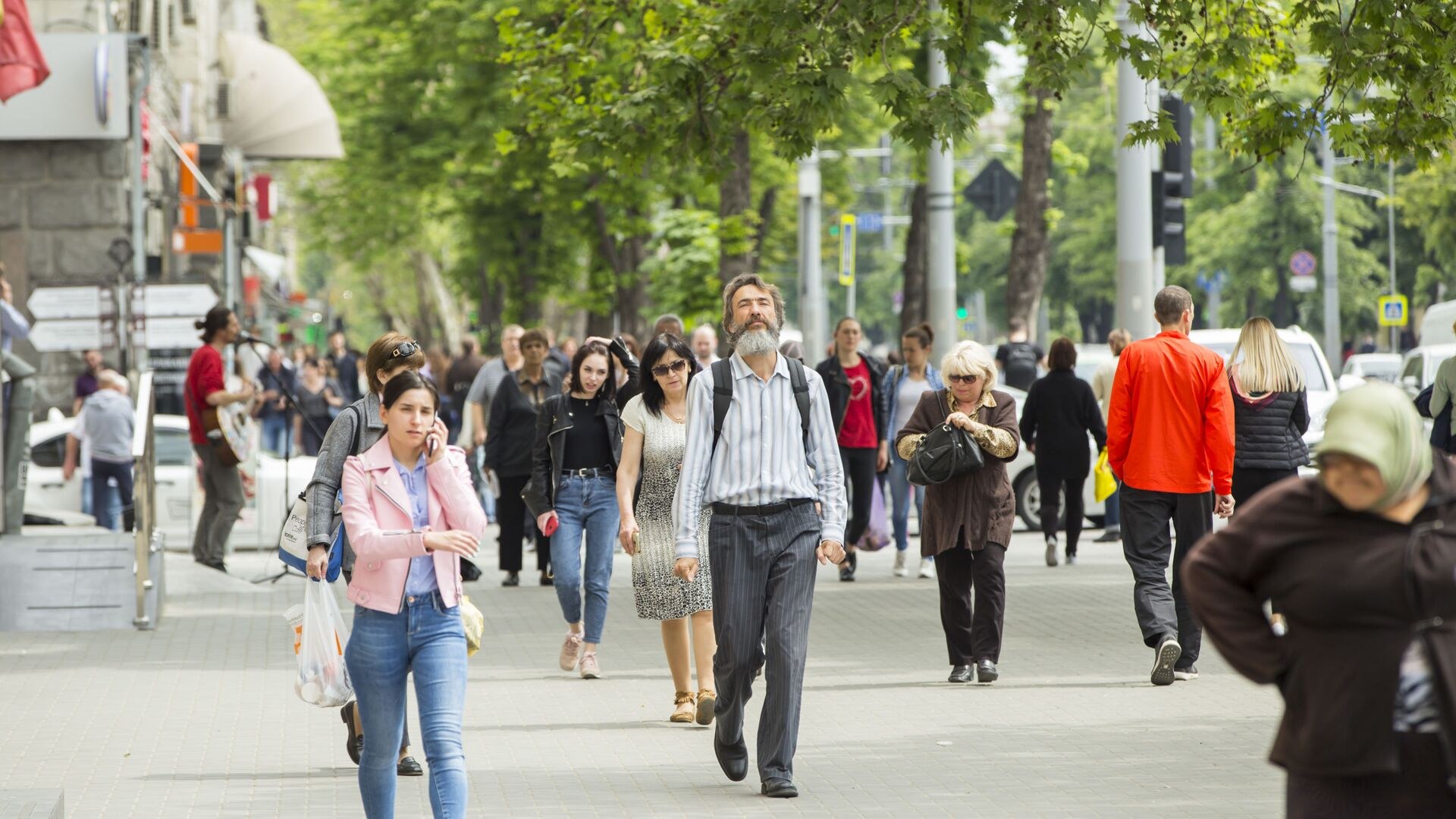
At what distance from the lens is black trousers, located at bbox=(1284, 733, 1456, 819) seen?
3.72 m

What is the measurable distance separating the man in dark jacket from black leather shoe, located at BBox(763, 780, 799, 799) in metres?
7.35

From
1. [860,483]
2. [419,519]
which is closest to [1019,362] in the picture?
[860,483]

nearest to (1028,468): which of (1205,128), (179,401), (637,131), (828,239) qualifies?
(637,131)

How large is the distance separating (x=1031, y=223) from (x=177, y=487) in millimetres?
11446

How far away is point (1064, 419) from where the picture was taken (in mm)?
15789

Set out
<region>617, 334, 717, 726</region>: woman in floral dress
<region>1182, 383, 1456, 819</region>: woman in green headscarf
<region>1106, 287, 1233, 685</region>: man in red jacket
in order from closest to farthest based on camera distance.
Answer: <region>1182, 383, 1456, 819</region>: woman in green headscarf → <region>617, 334, 717, 726</region>: woman in floral dress → <region>1106, 287, 1233, 685</region>: man in red jacket

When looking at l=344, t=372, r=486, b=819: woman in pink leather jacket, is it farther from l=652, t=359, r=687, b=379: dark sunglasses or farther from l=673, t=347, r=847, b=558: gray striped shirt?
l=652, t=359, r=687, b=379: dark sunglasses

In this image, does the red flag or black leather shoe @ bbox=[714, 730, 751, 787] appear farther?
the red flag

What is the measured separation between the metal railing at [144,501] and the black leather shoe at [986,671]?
525cm

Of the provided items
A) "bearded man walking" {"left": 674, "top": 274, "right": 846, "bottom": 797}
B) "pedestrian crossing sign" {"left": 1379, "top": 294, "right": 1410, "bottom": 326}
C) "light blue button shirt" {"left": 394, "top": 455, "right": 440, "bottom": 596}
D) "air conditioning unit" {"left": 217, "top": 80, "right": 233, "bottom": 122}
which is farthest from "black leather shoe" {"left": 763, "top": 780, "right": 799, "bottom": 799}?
"pedestrian crossing sign" {"left": 1379, "top": 294, "right": 1410, "bottom": 326}

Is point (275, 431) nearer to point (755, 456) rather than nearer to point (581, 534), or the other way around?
point (581, 534)

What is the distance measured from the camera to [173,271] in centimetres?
2938

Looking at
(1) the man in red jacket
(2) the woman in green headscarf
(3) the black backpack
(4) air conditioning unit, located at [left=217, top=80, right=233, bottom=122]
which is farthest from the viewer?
(4) air conditioning unit, located at [left=217, top=80, right=233, bottom=122]

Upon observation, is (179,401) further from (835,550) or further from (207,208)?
(835,550)
